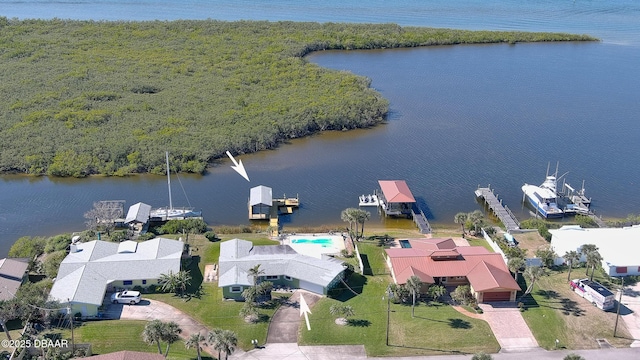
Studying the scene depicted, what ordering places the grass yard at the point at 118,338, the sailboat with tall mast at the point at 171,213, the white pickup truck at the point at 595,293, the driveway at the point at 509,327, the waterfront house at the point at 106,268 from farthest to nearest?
the sailboat with tall mast at the point at 171,213, the white pickup truck at the point at 595,293, the waterfront house at the point at 106,268, the driveway at the point at 509,327, the grass yard at the point at 118,338

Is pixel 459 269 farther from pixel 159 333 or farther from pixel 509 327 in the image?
pixel 159 333

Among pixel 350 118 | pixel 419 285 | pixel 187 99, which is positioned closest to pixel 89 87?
pixel 187 99

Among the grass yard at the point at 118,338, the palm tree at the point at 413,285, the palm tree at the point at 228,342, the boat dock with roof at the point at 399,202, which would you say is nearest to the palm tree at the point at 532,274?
the palm tree at the point at 413,285

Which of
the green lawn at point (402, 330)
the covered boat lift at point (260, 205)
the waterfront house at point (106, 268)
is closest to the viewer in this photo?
the green lawn at point (402, 330)

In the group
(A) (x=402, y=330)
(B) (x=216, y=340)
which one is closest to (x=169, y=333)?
(B) (x=216, y=340)

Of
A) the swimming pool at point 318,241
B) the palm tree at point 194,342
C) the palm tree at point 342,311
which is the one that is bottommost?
the palm tree at point 342,311

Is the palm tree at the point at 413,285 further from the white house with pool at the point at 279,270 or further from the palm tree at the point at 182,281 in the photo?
the palm tree at the point at 182,281

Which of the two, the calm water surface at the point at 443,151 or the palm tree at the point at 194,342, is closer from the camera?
the palm tree at the point at 194,342

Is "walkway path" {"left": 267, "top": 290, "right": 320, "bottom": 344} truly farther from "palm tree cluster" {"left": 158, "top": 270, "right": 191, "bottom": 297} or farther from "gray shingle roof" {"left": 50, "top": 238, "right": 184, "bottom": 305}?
"gray shingle roof" {"left": 50, "top": 238, "right": 184, "bottom": 305}

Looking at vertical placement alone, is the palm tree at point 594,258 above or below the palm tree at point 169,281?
above

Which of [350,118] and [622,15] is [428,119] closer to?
[350,118]
